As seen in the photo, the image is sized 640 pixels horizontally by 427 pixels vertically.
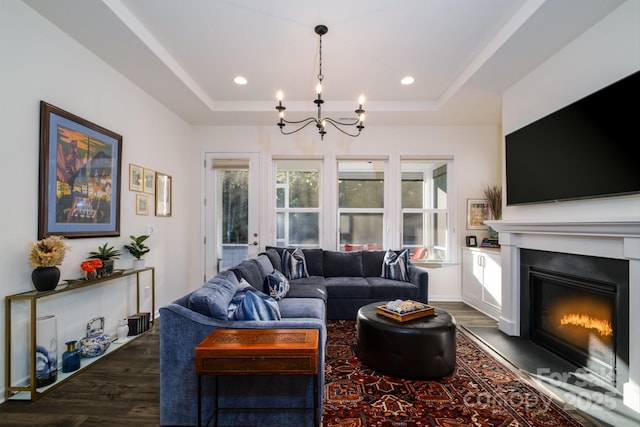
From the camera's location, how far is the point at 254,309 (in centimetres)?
196

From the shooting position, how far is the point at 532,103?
10.1 feet

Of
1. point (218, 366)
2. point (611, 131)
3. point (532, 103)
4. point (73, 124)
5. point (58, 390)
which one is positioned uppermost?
point (532, 103)

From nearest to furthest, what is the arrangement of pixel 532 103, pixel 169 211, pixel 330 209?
Answer: 1. pixel 532 103
2. pixel 169 211
3. pixel 330 209

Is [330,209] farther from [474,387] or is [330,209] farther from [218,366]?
[218,366]

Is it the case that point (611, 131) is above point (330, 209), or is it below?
above

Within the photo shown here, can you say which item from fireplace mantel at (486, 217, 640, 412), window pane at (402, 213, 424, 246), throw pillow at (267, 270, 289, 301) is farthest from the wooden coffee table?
window pane at (402, 213, 424, 246)

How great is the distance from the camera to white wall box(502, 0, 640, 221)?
2.10 meters

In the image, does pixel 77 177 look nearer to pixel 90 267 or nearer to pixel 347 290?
pixel 90 267

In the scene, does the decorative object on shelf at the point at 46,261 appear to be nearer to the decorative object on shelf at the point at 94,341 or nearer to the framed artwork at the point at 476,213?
the decorative object on shelf at the point at 94,341

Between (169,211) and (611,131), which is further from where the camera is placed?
(169,211)

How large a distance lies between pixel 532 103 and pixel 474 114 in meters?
1.32

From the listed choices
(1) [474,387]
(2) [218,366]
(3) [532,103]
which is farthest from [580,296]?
(2) [218,366]

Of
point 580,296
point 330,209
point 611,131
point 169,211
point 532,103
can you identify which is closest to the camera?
point 611,131

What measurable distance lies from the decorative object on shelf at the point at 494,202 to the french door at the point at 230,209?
11.7 ft
